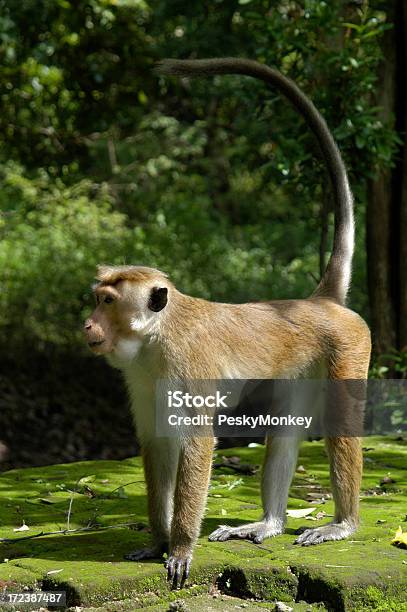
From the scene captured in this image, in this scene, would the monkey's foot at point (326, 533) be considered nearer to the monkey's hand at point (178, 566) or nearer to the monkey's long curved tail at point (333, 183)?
the monkey's hand at point (178, 566)

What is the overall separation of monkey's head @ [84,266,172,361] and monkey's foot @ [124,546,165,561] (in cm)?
83

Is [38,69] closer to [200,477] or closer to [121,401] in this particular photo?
[121,401]

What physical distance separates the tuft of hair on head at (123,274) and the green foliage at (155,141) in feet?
11.3

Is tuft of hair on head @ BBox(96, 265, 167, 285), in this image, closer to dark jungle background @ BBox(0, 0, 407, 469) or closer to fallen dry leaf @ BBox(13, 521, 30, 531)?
fallen dry leaf @ BBox(13, 521, 30, 531)

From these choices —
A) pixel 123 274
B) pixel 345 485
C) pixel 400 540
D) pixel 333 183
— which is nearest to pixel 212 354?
pixel 123 274

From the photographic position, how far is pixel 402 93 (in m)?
8.56

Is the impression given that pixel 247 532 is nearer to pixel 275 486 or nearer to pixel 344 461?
pixel 275 486

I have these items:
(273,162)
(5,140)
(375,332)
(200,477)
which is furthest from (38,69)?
(200,477)

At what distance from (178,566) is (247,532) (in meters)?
0.62

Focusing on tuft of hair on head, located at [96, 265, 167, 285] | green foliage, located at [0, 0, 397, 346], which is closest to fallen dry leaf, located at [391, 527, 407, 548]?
tuft of hair on head, located at [96, 265, 167, 285]

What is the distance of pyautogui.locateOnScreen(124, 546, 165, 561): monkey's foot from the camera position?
162 inches

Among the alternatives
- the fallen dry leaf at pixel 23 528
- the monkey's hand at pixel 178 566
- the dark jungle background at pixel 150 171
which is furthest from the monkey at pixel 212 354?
the dark jungle background at pixel 150 171

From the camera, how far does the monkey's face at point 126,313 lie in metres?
→ 4.03

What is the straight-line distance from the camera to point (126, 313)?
4.05m
